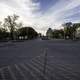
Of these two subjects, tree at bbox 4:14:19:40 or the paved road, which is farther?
tree at bbox 4:14:19:40

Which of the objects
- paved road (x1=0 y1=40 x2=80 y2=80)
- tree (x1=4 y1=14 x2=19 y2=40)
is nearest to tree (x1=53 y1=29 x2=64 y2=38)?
tree (x1=4 y1=14 x2=19 y2=40)

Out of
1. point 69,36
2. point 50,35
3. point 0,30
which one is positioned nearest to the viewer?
point 0,30

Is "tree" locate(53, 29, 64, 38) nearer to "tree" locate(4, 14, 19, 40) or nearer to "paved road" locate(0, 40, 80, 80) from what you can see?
"tree" locate(4, 14, 19, 40)

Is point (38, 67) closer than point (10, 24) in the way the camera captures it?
Yes

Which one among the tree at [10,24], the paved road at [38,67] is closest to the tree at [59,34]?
the tree at [10,24]

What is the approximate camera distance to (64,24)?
138 meters

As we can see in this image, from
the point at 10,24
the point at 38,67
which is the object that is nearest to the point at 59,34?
the point at 10,24

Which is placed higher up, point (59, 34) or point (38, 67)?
point (59, 34)

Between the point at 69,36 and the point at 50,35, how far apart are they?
1402 inches

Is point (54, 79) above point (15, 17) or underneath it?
underneath

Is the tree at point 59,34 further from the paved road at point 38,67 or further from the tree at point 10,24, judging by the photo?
the paved road at point 38,67

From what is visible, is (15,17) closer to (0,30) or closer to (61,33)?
(0,30)

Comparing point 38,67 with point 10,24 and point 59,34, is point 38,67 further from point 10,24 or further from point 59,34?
point 59,34

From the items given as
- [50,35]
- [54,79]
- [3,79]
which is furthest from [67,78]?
[50,35]
